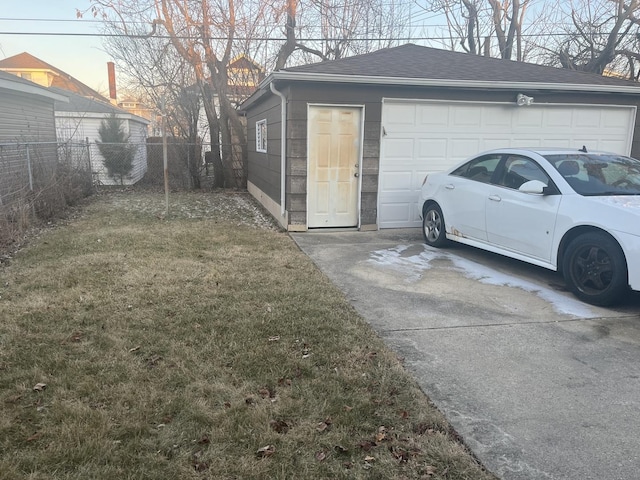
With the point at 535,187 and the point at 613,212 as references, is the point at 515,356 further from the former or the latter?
the point at 535,187

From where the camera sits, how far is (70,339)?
164 inches

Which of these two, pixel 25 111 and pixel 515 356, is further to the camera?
pixel 25 111

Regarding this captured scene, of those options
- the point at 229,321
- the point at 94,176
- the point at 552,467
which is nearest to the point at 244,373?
the point at 229,321

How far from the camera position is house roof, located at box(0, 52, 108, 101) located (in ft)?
129

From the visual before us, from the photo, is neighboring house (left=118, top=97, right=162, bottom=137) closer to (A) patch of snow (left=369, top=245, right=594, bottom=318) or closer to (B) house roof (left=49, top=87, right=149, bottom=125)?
→ (B) house roof (left=49, top=87, right=149, bottom=125)

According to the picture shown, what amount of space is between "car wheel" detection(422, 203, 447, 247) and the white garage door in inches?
55.5

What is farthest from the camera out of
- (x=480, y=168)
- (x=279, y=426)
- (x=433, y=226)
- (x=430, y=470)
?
(x=433, y=226)

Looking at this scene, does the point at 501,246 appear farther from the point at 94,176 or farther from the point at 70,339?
the point at 94,176

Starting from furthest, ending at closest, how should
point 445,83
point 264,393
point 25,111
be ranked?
1. point 25,111
2. point 445,83
3. point 264,393

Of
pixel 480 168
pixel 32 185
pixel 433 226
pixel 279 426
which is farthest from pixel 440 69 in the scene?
pixel 32 185

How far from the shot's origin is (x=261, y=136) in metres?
13.0

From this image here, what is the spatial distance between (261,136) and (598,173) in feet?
29.2

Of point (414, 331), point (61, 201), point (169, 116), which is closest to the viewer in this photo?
point (414, 331)

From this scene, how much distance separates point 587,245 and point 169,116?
1888cm
